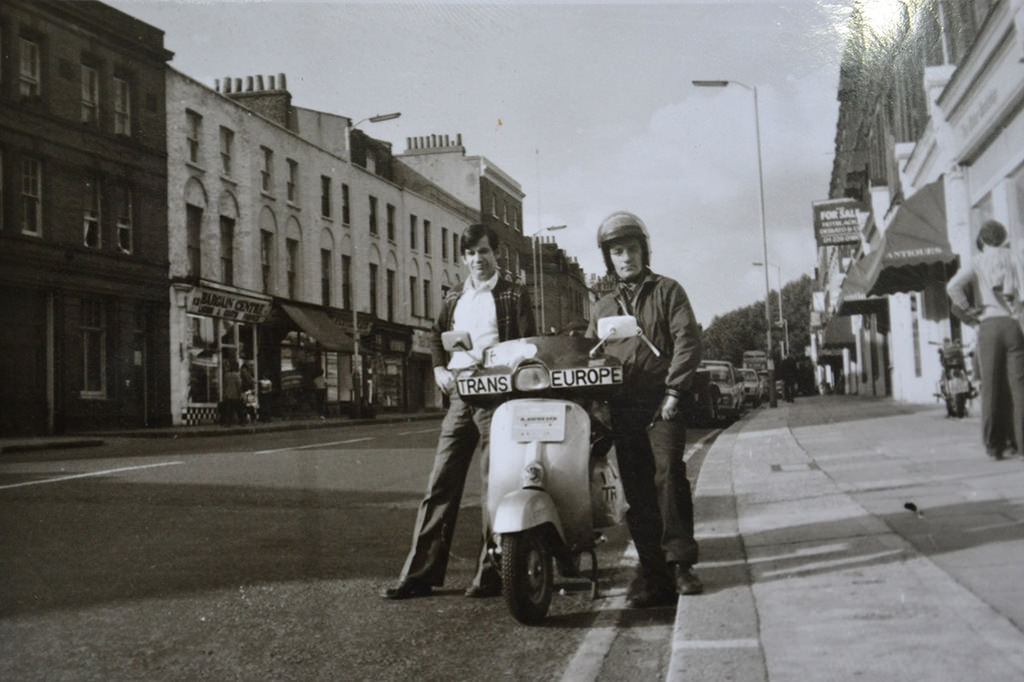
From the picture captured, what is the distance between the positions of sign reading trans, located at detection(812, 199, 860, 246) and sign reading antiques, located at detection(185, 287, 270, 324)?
1423cm

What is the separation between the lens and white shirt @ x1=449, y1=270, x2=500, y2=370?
4.39 m

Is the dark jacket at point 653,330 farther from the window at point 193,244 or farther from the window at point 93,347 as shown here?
the window at point 193,244

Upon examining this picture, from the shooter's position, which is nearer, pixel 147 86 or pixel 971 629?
pixel 971 629

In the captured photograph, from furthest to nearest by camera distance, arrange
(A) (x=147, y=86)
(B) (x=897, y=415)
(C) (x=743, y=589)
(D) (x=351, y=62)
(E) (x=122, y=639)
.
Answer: (B) (x=897, y=415) < (A) (x=147, y=86) < (C) (x=743, y=589) < (E) (x=122, y=639) < (D) (x=351, y=62)

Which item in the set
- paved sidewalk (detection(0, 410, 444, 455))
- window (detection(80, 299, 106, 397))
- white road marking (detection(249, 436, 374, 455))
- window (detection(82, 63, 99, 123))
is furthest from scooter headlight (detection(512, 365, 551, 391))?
window (detection(80, 299, 106, 397))

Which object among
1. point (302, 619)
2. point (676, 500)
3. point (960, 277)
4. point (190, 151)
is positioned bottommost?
point (302, 619)

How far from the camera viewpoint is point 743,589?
3.91 meters

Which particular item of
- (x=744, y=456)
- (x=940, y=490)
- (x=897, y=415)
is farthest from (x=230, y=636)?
(x=897, y=415)

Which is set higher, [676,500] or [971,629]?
[676,500]

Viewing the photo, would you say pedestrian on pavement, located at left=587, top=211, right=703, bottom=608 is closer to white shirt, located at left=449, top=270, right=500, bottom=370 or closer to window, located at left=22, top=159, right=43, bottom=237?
white shirt, located at left=449, top=270, right=500, bottom=370

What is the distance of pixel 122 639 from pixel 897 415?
13.0 meters

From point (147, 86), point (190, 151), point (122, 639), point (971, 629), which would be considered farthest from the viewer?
point (190, 151)

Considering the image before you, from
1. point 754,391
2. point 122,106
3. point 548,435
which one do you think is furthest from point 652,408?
point 754,391

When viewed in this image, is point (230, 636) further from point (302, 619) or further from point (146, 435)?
point (146, 435)
